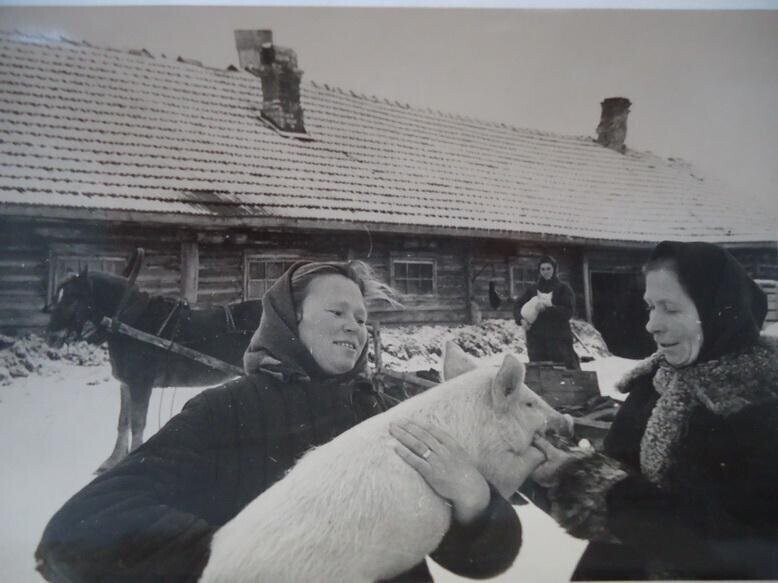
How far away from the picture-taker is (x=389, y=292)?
229 cm

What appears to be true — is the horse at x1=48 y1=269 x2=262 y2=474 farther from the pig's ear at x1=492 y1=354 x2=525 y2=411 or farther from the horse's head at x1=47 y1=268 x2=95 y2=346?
the pig's ear at x1=492 y1=354 x2=525 y2=411

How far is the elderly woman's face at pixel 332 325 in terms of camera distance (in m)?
2.10

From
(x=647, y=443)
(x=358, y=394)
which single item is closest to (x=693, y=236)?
(x=647, y=443)

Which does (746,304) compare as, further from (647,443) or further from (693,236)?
(647,443)

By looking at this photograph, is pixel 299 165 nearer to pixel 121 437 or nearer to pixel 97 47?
pixel 97 47

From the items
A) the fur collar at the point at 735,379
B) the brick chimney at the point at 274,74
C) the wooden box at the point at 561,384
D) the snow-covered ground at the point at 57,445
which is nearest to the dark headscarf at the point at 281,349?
the snow-covered ground at the point at 57,445

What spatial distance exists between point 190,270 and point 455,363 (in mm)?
1135

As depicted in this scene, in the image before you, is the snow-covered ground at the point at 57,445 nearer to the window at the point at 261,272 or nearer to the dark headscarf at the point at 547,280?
the window at the point at 261,272

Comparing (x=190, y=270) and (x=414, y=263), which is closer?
(x=190, y=270)

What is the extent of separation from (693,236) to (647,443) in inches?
36.4

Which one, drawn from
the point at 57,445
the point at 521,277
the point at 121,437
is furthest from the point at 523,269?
the point at 57,445

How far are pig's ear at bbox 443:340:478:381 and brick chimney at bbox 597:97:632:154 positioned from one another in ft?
4.17

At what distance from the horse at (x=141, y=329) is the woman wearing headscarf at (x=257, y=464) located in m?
0.09

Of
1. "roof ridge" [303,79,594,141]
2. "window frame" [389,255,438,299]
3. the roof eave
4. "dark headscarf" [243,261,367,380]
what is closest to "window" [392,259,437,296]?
"window frame" [389,255,438,299]
